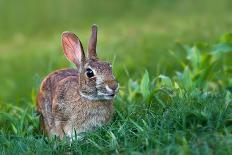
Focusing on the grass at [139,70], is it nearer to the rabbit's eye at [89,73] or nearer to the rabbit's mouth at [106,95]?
the rabbit's mouth at [106,95]

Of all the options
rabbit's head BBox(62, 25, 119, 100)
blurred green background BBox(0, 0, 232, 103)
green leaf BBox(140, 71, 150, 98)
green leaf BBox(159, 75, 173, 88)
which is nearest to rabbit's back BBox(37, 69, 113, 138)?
rabbit's head BBox(62, 25, 119, 100)

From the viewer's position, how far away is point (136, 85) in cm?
801

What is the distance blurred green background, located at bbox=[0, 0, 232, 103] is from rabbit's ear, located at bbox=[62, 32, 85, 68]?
2.31 metres

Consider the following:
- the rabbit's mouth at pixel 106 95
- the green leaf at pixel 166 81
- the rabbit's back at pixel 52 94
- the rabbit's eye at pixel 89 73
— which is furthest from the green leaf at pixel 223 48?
the rabbit's mouth at pixel 106 95

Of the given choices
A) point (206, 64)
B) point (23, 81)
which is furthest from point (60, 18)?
point (206, 64)

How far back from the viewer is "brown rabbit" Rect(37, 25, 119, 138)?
6379mm

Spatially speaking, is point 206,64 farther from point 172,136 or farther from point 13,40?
point 13,40

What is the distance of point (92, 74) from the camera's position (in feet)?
21.2

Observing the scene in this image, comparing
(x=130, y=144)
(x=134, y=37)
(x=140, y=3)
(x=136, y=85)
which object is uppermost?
(x=140, y=3)

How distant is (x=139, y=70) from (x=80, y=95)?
10.7 feet

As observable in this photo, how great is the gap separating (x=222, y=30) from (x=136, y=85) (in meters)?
4.20

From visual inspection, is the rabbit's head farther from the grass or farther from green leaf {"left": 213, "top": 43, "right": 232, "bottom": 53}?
green leaf {"left": 213, "top": 43, "right": 232, "bottom": 53}

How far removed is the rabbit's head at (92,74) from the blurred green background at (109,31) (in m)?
2.41

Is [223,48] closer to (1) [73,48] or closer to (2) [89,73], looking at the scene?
(1) [73,48]
